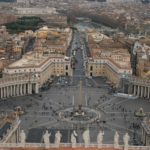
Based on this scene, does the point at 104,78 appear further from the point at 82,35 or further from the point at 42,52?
the point at 82,35

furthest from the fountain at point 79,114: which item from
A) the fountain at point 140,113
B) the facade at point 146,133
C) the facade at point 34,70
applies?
the facade at point 34,70

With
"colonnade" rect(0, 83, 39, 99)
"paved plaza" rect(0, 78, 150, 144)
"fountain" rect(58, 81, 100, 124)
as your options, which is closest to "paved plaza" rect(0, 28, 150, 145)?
"paved plaza" rect(0, 78, 150, 144)

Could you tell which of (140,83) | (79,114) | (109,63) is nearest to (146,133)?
(79,114)

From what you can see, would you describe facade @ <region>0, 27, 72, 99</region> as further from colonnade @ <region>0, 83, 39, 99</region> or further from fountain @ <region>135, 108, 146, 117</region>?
fountain @ <region>135, 108, 146, 117</region>


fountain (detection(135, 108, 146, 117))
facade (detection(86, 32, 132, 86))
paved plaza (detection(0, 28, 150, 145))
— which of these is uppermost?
facade (detection(86, 32, 132, 86))

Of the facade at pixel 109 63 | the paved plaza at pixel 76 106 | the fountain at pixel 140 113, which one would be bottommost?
the paved plaza at pixel 76 106

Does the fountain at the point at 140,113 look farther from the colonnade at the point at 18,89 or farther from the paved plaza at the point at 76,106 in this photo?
the colonnade at the point at 18,89

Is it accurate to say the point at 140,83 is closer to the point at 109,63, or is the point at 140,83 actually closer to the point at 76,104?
the point at 109,63

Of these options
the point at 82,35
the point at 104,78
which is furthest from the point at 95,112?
the point at 82,35

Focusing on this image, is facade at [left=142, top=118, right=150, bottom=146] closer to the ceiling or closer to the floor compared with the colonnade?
Answer: closer to the ceiling
